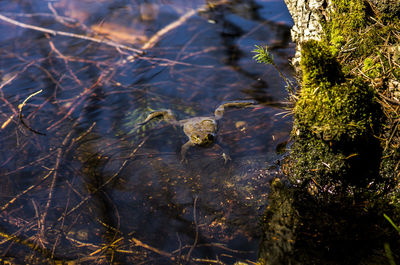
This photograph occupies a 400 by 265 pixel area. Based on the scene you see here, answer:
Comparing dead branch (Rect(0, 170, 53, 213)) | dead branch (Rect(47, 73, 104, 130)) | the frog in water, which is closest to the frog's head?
the frog in water

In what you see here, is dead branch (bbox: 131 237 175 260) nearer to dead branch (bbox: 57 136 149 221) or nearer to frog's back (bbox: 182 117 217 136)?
dead branch (bbox: 57 136 149 221)

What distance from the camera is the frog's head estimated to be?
3774mm

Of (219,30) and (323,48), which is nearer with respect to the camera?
(323,48)

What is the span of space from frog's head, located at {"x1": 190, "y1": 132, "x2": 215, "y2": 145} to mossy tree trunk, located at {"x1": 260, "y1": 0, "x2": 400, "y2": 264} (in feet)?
3.81

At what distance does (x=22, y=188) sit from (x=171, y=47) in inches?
129

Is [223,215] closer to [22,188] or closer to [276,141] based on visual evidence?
[276,141]

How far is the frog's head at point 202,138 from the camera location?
3774 mm

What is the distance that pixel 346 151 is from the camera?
2635 mm

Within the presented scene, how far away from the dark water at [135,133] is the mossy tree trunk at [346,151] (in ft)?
1.07

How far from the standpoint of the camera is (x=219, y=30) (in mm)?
5895

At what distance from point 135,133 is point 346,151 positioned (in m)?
2.46

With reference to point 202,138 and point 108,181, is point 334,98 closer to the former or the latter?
point 202,138

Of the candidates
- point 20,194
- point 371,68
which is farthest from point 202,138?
point 20,194

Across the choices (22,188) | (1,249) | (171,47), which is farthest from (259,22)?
(1,249)
